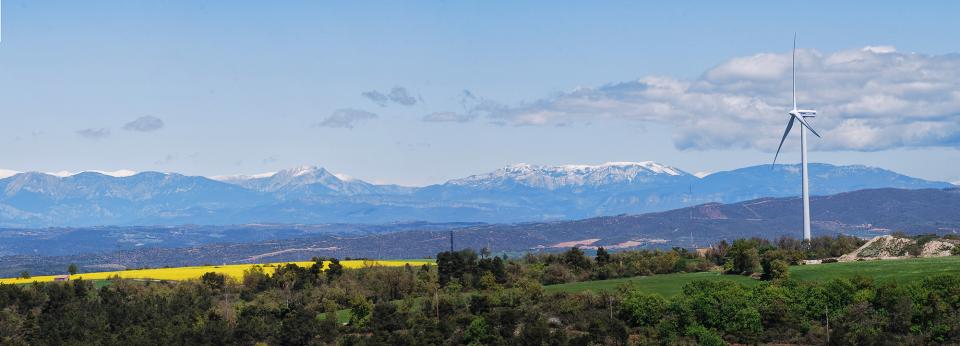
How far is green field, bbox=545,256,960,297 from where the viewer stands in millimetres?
163125

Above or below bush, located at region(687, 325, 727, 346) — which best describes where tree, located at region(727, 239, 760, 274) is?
above

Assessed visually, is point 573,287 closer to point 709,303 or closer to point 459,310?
point 459,310

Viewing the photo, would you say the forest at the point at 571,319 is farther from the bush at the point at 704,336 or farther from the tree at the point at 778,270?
the tree at the point at 778,270

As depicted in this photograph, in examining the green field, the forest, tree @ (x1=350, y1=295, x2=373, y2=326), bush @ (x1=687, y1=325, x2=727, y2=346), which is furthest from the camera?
tree @ (x1=350, y1=295, x2=373, y2=326)

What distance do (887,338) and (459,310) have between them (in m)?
60.4

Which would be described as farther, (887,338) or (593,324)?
(593,324)

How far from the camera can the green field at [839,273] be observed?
163m

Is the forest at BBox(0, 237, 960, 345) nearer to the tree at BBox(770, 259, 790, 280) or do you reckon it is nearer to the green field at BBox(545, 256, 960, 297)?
the tree at BBox(770, 259, 790, 280)

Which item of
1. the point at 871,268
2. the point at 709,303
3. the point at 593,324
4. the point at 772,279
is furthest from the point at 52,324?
the point at 871,268

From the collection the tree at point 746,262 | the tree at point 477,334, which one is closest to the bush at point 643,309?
the tree at point 477,334

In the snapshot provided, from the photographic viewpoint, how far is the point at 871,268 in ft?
573

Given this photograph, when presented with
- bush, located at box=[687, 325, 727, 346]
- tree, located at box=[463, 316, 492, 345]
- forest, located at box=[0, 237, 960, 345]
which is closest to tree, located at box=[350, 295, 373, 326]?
forest, located at box=[0, 237, 960, 345]

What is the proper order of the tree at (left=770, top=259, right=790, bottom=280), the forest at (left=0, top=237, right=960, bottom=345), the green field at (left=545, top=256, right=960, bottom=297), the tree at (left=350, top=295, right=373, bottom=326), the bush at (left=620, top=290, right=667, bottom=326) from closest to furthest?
the forest at (left=0, top=237, right=960, bottom=345)
the bush at (left=620, top=290, right=667, bottom=326)
the green field at (left=545, top=256, right=960, bottom=297)
the tree at (left=350, top=295, right=373, bottom=326)
the tree at (left=770, top=259, right=790, bottom=280)

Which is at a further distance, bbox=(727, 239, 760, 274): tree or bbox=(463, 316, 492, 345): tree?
bbox=(727, 239, 760, 274): tree
